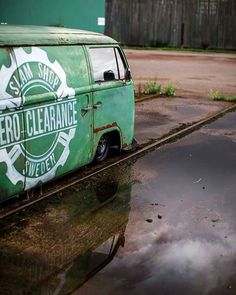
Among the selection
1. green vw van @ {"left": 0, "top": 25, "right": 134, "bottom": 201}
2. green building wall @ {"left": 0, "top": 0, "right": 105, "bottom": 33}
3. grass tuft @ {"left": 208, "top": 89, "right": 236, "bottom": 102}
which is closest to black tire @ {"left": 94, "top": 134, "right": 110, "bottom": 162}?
green vw van @ {"left": 0, "top": 25, "right": 134, "bottom": 201}

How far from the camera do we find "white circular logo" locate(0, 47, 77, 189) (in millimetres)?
5383

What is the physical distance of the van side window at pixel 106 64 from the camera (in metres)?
7.10

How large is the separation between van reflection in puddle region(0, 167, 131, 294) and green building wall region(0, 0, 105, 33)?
9.64 meters

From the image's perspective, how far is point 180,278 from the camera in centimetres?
441

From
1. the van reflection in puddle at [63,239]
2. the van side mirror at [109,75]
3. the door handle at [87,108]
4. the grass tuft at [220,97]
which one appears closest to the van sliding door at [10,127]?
the van reflection in puddle at [63,239]

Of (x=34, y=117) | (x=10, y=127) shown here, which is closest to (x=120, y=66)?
(x=34, y=117)

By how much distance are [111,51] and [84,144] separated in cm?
167

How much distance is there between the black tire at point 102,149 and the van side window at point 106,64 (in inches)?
36.3

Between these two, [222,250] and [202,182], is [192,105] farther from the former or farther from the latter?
[222,250]

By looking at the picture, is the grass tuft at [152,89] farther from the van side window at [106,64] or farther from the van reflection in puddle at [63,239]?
the van reflection in puddle at [63,239]

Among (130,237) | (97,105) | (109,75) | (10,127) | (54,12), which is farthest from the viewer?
(54,12)

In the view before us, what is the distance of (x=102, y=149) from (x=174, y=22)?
23.5 m

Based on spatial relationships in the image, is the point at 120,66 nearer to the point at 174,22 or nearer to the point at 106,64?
the point at 106,64

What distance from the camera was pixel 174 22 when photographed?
97.6 feet
